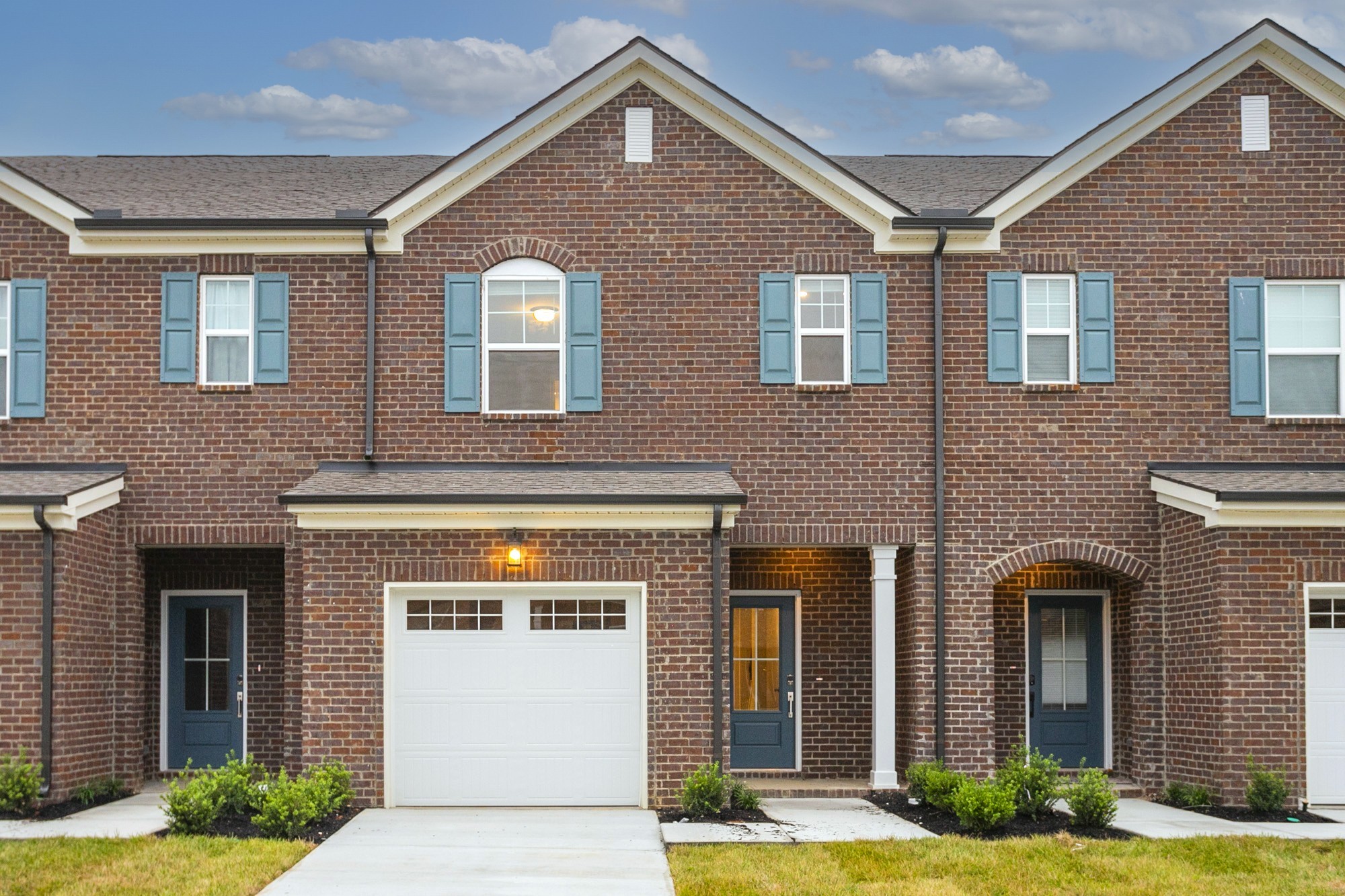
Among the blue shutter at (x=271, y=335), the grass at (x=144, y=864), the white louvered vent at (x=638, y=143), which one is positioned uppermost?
the white louvered vent at (x=638, y=143)

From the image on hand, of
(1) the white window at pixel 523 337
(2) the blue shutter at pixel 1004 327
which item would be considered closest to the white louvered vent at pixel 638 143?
(1) the white window at pixel 523 337

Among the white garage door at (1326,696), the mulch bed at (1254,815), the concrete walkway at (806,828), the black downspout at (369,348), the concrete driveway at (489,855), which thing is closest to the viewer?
the concrete driveway at (489,855)

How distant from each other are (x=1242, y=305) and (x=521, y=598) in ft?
28.5

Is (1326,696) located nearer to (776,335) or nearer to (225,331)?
(776,335)

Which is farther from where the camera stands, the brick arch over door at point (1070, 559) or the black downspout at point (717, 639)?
the brick arch over door at point (1070, 559)

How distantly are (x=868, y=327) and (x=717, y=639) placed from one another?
4.12 metres

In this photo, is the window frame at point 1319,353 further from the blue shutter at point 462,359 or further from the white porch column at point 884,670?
the blue shutter at point 462,359

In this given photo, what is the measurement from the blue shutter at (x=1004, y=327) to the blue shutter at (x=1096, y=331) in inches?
27.3

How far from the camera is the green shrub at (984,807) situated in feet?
45.6

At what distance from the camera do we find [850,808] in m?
16.1

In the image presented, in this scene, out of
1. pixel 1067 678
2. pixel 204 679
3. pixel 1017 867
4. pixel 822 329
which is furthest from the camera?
pixel 1067 678

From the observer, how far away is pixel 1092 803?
555 inches

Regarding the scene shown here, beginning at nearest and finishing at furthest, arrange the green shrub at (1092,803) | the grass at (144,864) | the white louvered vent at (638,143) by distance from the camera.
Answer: the grass at (144,864) < the green shrub at (1092,803) < the white louvered vent at (638,143)

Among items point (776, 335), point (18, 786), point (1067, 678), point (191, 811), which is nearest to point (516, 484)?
point (776, 335)
